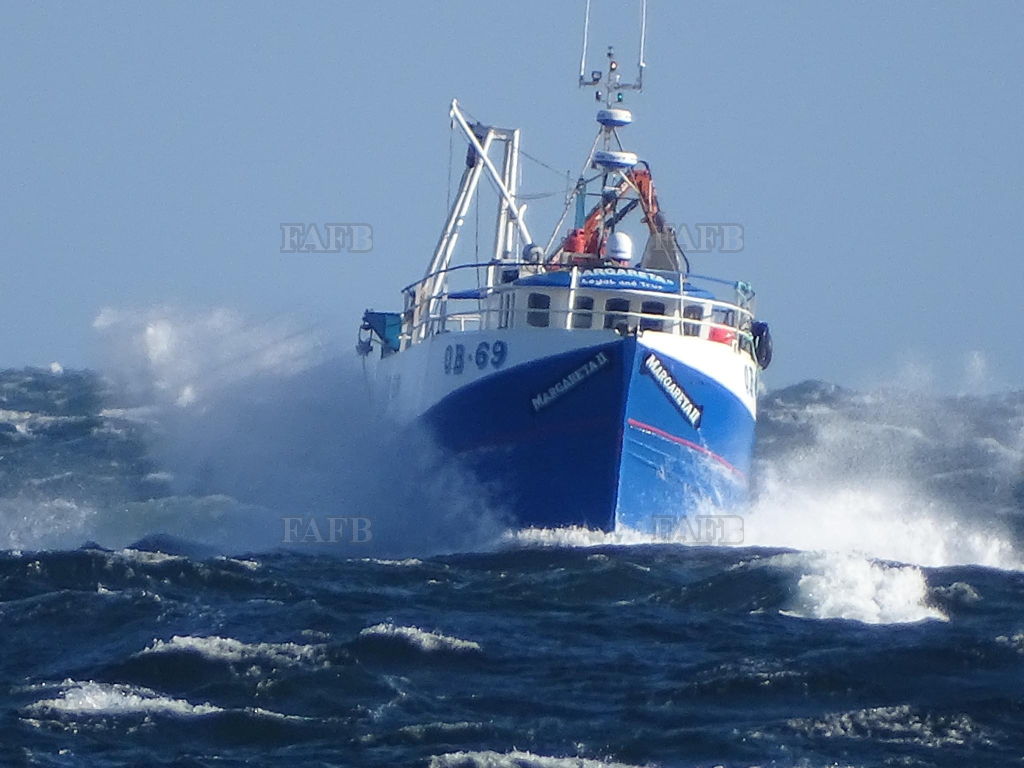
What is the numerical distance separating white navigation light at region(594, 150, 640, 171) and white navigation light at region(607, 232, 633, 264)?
3756mm

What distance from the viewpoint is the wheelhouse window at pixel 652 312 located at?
4325 cm

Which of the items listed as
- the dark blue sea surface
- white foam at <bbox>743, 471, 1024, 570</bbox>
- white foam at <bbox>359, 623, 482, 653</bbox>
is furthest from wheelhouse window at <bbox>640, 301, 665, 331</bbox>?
white foam at <bbox>359, 623, 482, 653</bbox>

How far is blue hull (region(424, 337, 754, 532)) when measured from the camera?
4009 cm

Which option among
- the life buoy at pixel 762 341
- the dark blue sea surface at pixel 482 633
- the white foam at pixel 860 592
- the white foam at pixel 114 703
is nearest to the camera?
the dark blue sea surface at pixel 482 633

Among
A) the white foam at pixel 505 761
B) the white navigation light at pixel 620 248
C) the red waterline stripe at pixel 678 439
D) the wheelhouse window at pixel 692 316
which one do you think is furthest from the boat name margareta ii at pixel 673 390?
the white foam at pixel 505 761

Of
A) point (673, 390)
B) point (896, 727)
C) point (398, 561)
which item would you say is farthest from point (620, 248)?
point (896, 727)

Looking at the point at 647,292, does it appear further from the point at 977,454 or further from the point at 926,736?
the point at 977,454

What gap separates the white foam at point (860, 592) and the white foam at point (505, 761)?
399 inches

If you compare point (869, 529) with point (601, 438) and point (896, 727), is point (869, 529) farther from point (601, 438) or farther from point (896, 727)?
point (896, 727)

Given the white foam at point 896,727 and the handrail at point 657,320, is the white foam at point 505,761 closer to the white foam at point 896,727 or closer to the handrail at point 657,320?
the white foam at point 896,727

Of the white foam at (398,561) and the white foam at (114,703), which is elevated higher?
the white foam at (398,561)

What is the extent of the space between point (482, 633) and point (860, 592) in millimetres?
7204

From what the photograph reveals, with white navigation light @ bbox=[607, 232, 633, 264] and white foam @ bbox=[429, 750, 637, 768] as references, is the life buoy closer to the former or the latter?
white navigation light @ bbox=[607, 232, 633, 264]

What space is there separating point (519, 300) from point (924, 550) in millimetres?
10713
